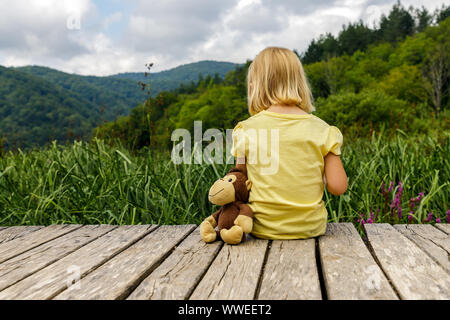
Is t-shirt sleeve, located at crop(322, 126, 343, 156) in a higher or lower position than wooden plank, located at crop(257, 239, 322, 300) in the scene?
higher

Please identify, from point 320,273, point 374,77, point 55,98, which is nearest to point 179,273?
point 320,273

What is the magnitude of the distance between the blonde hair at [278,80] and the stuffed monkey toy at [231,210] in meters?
0.38

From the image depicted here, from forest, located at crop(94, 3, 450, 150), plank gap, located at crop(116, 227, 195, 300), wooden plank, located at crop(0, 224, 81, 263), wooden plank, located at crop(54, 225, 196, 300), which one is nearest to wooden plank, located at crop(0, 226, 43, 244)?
wooden plank, located at crop(0, 224, 81, 263)

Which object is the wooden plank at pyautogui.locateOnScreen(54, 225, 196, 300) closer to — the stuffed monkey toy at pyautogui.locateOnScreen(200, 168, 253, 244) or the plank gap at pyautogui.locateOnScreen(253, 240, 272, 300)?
the stuffed monkey toy at pyautogui.locateOnScreen(200, 168, 253, 244)

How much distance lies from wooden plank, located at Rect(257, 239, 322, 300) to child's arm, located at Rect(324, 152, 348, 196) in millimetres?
269

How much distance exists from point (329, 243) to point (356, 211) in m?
1.04

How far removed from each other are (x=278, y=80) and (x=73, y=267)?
3.94 feet

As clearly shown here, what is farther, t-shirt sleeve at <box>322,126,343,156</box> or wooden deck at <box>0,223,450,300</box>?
t-shirt sleeve at <box>322,126,343,156</box>

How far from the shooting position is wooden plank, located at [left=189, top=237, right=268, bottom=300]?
1.19 m

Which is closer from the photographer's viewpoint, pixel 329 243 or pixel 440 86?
pixel 329 243
